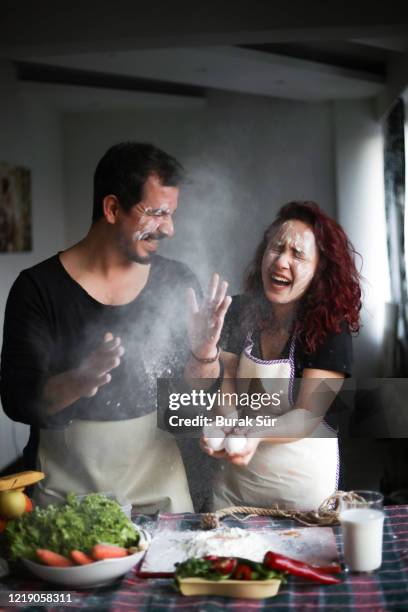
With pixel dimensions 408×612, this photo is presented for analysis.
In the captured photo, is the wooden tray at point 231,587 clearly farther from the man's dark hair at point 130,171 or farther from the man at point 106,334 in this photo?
the man's dark hair at point 130,171

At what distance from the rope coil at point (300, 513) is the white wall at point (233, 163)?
0.49m

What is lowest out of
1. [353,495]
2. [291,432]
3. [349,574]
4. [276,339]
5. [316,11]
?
[349,574]

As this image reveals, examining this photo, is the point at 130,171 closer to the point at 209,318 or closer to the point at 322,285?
the point at 209,318

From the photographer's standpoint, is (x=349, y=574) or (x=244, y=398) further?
(x=244, y=398)

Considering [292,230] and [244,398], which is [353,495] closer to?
[244,398]

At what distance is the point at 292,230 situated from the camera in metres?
1.50

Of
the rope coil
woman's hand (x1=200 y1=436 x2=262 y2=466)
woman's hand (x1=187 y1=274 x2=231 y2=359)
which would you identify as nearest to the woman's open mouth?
woman's hand (x1=187 y1=274 x2=231 y2=359)

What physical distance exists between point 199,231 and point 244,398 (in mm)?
386

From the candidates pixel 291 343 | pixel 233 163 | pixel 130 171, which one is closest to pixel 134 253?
pixel 130 171

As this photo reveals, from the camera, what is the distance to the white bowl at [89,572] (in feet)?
3.90

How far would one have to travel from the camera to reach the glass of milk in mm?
1231

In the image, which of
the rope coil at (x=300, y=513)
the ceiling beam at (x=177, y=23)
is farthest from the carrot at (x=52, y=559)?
the ceiling beam at (x=177, y=23)

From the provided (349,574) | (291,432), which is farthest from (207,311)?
(349,574)

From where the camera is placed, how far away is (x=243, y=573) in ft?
3.89
